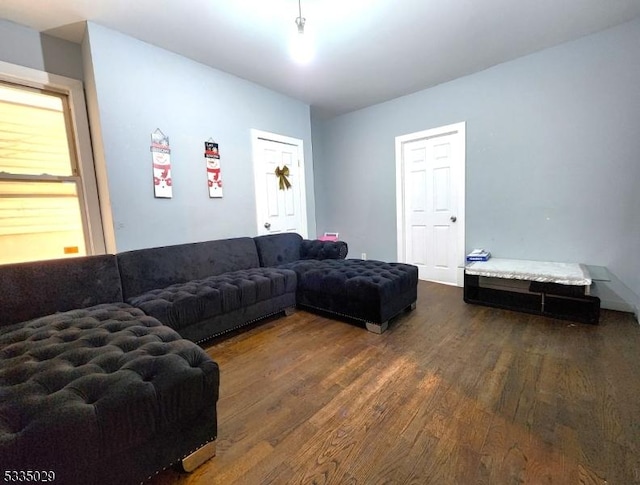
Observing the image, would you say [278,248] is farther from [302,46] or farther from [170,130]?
[302,46]

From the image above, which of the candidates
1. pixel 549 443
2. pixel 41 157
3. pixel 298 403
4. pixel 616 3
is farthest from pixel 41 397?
pixel 616 3

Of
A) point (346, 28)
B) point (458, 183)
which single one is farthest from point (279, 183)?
point (458, 183)

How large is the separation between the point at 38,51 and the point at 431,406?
401 cm

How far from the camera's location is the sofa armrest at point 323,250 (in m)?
3.44

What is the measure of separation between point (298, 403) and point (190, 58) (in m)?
3.38

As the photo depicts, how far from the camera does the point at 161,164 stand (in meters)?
2.72

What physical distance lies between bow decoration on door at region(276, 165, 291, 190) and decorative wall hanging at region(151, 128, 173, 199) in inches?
56.6

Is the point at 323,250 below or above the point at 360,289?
above

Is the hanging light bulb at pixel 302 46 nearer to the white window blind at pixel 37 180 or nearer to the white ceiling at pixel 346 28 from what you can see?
the white ceiling at pixel 346 28

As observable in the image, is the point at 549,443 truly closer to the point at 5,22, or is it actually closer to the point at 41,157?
the point at 41,157

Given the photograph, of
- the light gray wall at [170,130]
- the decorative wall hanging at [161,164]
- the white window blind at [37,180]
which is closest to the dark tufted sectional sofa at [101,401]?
the white window blind at [37,180]

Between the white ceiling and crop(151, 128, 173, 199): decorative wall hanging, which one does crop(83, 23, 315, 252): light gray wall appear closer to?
crop(151, 128, 173, 199): decorative wall hanging

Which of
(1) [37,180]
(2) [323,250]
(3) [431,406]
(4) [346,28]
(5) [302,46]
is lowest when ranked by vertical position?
(3) [431,406]

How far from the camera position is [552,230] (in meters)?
3.01
